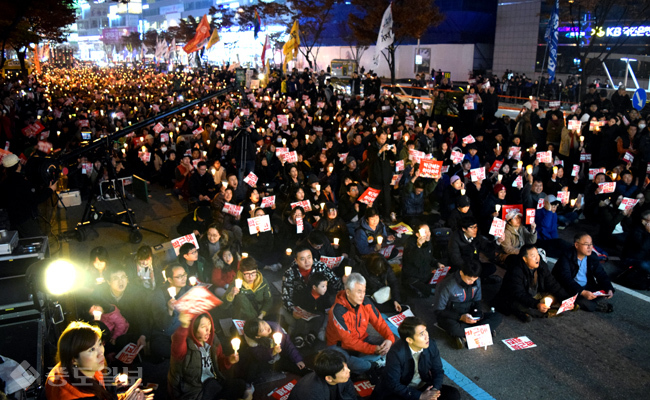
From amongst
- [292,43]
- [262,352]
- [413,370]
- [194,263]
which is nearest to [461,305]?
[413,370]

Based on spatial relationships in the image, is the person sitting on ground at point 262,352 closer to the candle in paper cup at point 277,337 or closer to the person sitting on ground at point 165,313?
the candle in paper cup at point 277,337

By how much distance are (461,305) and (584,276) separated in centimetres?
207

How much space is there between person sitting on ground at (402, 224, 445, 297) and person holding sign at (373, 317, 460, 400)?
7.92 ft

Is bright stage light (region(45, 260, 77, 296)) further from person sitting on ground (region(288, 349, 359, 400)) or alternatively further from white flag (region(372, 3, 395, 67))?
white flag (region(372, 3, 395, 67))

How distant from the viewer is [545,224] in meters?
8.19

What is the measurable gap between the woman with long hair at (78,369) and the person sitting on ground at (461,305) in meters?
3.60

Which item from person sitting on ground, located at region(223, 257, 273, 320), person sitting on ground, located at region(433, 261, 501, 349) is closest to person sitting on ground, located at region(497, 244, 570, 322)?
person sitting on ground, located at region(433, 261, 501, 349)

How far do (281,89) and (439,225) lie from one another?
52.0 feet

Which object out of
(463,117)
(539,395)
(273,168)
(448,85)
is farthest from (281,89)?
(539,395)

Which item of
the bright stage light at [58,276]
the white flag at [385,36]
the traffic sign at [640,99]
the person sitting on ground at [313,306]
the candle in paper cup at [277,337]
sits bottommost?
the person sitting on ground at [313,306]

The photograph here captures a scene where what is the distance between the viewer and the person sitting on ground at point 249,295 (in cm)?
558

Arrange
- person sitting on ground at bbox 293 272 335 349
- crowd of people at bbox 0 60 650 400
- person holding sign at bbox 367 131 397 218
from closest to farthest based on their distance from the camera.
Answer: crowd of people at bbox 0 60 650 400 < person sitting on ground at bbox 293 272 335 349 < person holding sign at bbox 367 131 397 218

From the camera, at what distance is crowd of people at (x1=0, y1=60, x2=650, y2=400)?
14.5ft

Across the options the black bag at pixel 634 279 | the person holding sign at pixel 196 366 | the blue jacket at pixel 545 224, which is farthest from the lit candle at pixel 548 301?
the person holding sign at pixel 196 366
